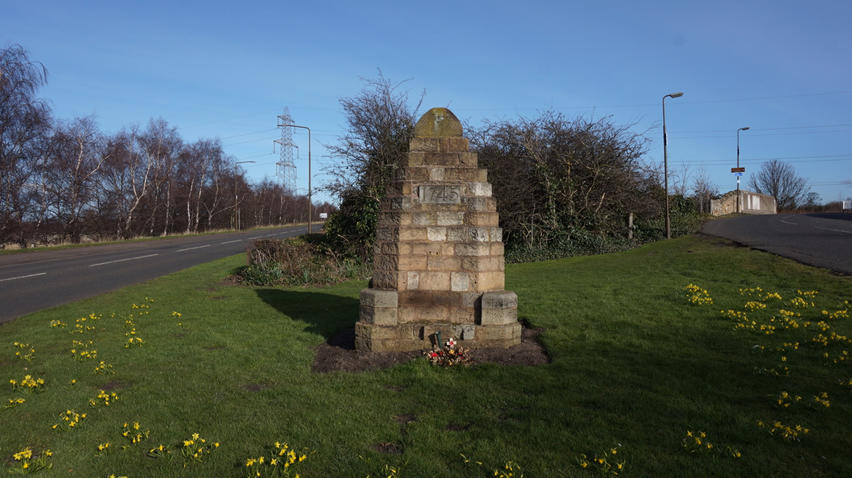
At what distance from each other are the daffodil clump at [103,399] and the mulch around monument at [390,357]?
212 centimetres

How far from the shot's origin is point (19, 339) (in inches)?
296

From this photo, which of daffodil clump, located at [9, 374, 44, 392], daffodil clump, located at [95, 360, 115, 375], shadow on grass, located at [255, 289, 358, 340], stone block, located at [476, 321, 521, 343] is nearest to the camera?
daffodil clump, located at [9, 374, 44, 392]

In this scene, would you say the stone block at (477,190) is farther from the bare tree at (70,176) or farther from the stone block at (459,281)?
the bare tree at (70,176)

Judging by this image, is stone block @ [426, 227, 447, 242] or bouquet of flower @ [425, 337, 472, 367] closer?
bouquet of flower @ [425, 337, 472, 367]

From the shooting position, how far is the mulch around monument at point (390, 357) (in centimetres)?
612

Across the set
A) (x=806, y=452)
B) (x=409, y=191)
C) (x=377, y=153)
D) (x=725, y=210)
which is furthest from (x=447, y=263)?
(x=725, y=210)

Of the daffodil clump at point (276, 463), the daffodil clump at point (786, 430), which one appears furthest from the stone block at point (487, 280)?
the daffodil clump at point (276, 463)

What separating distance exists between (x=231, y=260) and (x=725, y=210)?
43877mm

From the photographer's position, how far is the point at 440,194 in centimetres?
665

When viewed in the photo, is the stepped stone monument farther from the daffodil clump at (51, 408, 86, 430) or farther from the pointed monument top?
the daffodil clump at (51, 408, 86, 430)

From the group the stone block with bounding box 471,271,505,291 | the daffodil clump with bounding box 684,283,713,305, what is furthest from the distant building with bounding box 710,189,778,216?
the stone block with bounding box 471,271,505,291

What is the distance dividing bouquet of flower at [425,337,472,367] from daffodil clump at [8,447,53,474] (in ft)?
12.5

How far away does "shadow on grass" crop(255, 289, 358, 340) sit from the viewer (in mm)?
8430

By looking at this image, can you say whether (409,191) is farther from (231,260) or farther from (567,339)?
(231,260)
